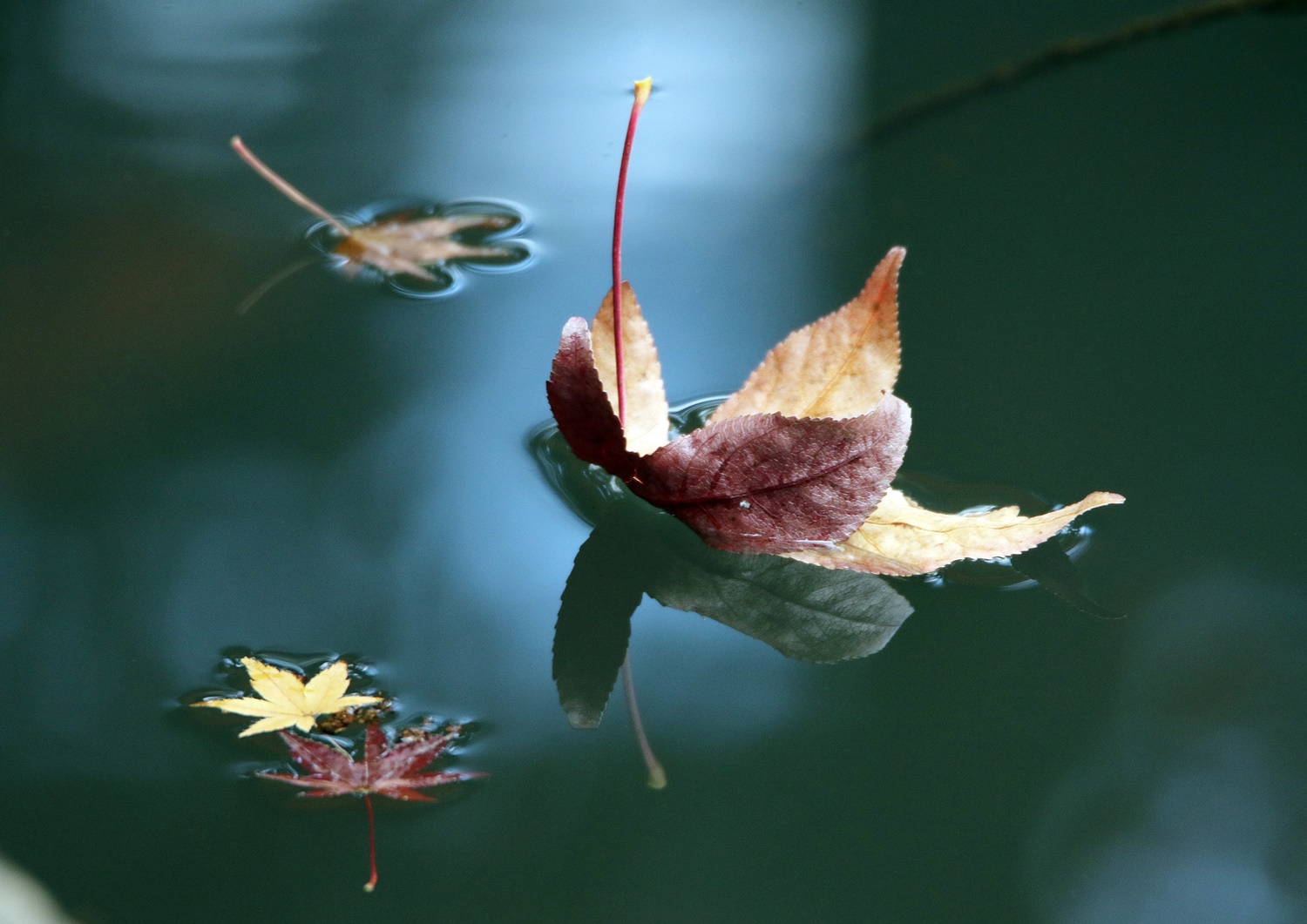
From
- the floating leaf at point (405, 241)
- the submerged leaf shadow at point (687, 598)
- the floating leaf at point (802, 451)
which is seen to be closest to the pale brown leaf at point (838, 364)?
the floating leaf at point (802, 451)

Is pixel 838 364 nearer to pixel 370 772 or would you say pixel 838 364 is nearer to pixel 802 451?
pixel 802 451

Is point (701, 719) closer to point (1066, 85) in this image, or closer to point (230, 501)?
point (230, 501)

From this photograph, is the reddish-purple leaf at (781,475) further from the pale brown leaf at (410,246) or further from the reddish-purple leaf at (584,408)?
the pale brown leaf at (410,246)

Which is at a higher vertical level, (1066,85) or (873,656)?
(1066,85)

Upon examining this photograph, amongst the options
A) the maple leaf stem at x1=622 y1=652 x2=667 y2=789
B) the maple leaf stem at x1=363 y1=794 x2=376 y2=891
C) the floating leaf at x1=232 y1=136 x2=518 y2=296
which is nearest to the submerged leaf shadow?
the maple leaf stem at x1=622 y1=652 x2=667 y2=789

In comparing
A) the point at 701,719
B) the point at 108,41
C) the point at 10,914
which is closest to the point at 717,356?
the point at 701,719
